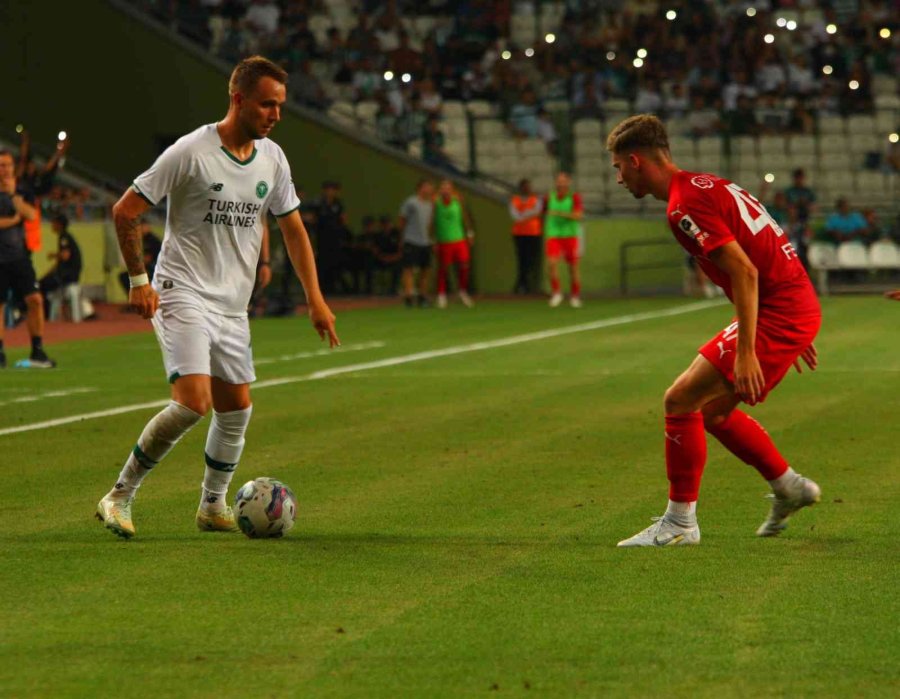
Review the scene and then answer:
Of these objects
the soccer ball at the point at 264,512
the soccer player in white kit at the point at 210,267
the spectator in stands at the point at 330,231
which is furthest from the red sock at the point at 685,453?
the spectator in stands at the point at 330,231

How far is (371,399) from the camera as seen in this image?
14734 mm

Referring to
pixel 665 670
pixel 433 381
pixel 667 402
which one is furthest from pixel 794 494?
pixel 433 381

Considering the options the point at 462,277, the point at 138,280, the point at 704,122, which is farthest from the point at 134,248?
the point at 704,122

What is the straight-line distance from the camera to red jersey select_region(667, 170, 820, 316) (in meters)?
7.24

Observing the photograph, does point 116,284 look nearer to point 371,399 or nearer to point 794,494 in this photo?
point 371,399

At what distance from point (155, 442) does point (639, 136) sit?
8.69ft

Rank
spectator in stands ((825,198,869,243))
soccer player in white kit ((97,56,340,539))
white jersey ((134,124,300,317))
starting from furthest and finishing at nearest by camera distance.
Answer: spectator in stands ((825,198,869,243)) → white jersey ((134,124,300,317)) → soccer player in white kit ((97,56,340,539))

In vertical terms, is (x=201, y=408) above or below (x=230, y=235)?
below

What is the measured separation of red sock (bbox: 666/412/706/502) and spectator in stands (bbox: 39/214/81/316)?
65.6ft

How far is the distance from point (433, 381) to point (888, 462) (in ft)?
21.7

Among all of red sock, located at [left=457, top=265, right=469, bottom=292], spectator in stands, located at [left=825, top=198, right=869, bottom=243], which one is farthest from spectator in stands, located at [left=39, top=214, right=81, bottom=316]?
spectator in stands, located at [left=825, top=198, right=869, bottom=243]

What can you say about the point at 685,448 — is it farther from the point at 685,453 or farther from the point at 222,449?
the point at 222,449

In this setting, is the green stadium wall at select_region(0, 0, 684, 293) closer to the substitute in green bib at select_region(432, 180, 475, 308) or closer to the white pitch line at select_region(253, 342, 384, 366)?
the substitute in green bib at select_region(432, 180, 475, 308)

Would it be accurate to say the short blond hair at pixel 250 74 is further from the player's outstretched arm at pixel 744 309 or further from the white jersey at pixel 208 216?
the player's outstretched arm at pixel 744 309
